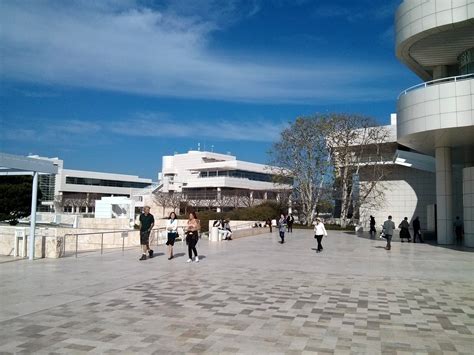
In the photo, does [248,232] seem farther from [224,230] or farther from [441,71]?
[441,71]

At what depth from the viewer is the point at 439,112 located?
64.7 ft

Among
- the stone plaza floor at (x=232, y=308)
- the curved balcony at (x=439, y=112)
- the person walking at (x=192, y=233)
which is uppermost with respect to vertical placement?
the curved balcony at (x=439, y=112)

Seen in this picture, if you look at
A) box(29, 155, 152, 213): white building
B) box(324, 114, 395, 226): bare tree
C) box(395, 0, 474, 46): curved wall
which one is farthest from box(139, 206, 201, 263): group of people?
box(29, 155, 152, 213): white building

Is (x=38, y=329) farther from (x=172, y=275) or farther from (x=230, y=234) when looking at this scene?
(x=230, y=234)

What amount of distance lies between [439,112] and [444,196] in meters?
6.21

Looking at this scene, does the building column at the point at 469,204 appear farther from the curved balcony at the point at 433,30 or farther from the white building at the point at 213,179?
the white building at the point at 213,179

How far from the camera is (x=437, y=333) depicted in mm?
6566

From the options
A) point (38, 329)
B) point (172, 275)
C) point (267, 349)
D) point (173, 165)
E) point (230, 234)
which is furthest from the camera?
point (173, 165)

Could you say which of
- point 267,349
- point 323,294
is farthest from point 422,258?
point 267,349

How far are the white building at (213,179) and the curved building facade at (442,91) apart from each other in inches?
2085

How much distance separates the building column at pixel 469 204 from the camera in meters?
21.0

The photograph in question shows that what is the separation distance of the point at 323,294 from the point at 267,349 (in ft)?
13.0

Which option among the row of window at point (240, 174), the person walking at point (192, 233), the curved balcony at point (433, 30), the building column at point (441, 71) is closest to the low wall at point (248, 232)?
the person walking at point (192, 233)

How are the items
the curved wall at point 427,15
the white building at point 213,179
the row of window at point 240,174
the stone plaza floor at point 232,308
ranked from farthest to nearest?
the row of window at point 240,174 → the white building at point 213,179 → the curved wall at point 427,15 → the stone plaza floor at point 232,308
